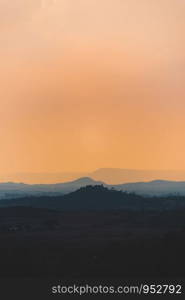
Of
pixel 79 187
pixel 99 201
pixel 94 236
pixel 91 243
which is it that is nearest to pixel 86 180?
pixel 79 187

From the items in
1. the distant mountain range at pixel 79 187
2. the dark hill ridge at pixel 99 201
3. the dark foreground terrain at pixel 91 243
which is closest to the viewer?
the dark foreground terrain at pixel 91 243

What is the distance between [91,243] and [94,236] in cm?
26

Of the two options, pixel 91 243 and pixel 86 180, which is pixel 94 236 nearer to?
pixel 91 243

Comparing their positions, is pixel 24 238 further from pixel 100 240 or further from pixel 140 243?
pixel 140 243

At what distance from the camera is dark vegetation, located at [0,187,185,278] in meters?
9.09

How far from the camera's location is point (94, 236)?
388 inches

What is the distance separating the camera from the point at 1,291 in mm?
8109

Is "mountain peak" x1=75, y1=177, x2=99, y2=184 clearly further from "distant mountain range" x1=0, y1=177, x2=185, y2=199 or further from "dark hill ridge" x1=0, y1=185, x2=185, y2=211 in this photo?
"dark hill ridge" x1=0, y1=185, x2=185, y2=211

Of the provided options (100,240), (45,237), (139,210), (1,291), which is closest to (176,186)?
(139,210)

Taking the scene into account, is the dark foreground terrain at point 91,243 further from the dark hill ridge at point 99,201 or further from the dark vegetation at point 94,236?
the dark hill ridge at point 99,201

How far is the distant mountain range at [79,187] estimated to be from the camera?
10.1 m

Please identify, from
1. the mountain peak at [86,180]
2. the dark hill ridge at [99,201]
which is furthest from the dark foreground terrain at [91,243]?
the mountain peak at [86,180]

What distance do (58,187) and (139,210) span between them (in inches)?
59.6

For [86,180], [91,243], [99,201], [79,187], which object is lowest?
[91,243]
